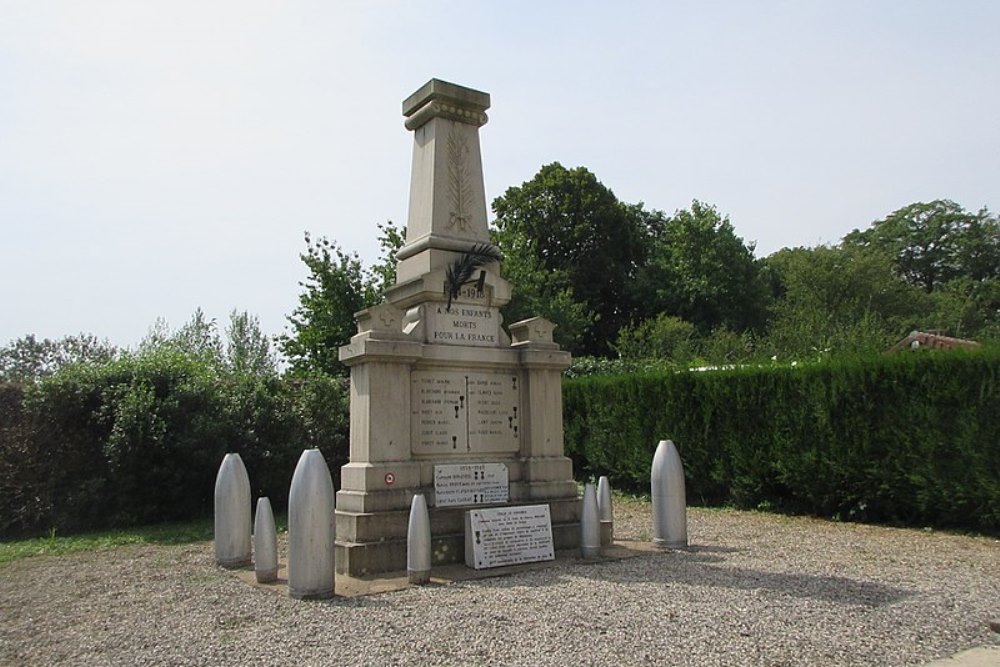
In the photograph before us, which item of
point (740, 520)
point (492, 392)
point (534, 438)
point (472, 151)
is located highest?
point (472, 151)

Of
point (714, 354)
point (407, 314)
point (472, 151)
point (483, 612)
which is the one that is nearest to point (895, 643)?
point (483, 612)

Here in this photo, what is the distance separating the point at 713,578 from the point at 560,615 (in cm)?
197

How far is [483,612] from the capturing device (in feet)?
18.1

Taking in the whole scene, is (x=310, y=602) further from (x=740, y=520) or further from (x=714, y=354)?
(x=714, y=354)

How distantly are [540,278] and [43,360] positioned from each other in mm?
21641

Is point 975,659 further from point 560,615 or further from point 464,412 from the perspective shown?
point 464,412

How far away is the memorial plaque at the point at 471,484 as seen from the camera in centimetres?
793

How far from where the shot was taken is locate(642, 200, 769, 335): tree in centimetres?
3366

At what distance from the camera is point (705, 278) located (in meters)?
33.6

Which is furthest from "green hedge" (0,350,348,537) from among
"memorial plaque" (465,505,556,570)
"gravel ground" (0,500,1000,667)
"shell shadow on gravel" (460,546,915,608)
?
"shell shadow on gravel" (460,546,915,608)

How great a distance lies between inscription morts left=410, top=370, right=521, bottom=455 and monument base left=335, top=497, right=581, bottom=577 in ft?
2.28

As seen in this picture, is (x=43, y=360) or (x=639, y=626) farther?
(x=43, y=360)

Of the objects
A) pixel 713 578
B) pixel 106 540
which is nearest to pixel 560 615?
pixel 713 578

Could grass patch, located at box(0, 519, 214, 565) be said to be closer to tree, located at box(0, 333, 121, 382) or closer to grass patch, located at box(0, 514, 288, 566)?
grass patch, located at box(0, 514, 288, 566)
